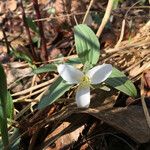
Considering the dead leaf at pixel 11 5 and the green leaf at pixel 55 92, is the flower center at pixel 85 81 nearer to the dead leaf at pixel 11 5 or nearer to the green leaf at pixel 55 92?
the green leaf at pixel 55 92

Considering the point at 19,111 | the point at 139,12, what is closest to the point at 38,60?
the point at 19,111

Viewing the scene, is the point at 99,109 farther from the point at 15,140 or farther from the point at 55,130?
the point at 15,140

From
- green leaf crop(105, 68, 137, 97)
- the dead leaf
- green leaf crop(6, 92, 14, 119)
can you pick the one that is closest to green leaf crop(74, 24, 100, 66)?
green leaf crop(105, 68, 137, 97)

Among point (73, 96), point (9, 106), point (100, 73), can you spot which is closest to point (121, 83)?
point (100, 73)

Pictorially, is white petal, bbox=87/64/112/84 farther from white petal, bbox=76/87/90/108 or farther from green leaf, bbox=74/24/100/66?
green leaf, bbox=74/24/100/66

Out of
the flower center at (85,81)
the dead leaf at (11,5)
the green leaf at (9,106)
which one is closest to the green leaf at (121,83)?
the flower center at (85,81)
